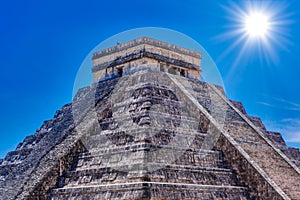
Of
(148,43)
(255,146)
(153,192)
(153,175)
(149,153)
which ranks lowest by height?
(153,192)

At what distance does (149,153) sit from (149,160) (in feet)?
0.64

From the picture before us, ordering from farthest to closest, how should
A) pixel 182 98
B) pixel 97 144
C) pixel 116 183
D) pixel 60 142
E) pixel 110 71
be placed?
pixel 110 71 < pixel 182 98 < pixel 60 142 < pixel 97 144 < pixel 116 183

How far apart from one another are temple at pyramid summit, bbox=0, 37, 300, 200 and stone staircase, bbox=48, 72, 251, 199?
25mm

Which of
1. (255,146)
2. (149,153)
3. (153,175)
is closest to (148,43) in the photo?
(255,146)

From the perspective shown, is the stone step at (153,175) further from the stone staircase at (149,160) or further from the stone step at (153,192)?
the stone step at (153,192)

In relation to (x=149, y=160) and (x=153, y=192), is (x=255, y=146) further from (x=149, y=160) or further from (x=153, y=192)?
(x=153, y=192)

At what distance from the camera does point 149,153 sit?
1023 cm

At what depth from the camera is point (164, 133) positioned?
11227mm

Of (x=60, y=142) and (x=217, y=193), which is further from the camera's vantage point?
(x=60, y=142)

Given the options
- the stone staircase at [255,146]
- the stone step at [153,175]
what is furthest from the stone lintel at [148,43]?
the stone step at [153,175]

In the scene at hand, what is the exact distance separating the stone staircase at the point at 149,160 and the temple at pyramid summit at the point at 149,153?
0.03 m

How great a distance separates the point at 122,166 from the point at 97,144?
175cm

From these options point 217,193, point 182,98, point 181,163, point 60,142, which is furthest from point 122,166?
point 182,98

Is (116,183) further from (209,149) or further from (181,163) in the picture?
(209,149)
